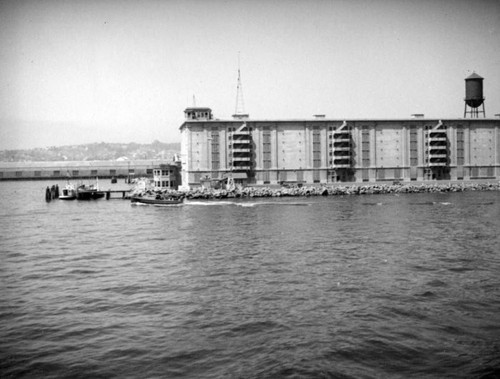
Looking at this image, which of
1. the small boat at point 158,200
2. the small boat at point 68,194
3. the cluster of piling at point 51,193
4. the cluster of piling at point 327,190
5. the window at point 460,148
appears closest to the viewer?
the small boat at point 158,200

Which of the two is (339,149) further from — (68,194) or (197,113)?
(68,194)

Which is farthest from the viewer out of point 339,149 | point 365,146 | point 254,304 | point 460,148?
point 460,148

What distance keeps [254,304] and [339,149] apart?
85069 millimetres

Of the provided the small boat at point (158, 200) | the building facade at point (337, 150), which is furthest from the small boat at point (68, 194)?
the building facade at point (337, 150)

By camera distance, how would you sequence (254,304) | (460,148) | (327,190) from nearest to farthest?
(254,304) < (327,190) < (460,148)

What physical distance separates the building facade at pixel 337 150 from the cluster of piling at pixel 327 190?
17.3 feet

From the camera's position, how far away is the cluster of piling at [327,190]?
9544 centimetres

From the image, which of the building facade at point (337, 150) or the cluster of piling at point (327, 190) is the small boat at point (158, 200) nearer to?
the cluster of piling at point (327, 190)

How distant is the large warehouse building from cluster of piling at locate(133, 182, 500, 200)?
17.2ft

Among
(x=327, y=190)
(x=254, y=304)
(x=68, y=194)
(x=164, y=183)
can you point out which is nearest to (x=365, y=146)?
(x=327, y=190)

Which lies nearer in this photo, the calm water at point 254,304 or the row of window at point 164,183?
the calm water at point 254,304

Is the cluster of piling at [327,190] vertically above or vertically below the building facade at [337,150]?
Result: below

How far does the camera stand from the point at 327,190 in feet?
321

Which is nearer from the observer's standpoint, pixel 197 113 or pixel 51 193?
pixel 51 193
